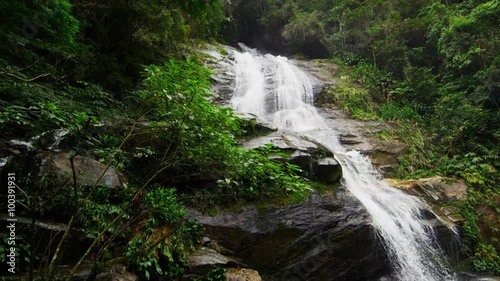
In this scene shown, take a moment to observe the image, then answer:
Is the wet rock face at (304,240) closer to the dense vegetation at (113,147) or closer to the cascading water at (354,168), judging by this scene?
Answer: the dense vegetation at (113,147)

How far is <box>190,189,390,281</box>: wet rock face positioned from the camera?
229 inches

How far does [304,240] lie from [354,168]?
500 centimetres

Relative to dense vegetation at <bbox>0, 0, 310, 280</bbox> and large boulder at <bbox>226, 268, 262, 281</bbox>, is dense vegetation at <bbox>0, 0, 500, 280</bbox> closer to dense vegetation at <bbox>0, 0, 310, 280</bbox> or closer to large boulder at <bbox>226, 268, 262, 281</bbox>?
dense vegetation at <bbox>0, 0, 310, 280</bbox>

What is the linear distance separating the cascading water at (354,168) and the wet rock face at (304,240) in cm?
69

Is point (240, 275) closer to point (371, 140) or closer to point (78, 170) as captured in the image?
point (78, 170)

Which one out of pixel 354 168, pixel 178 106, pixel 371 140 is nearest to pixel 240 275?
pixel 178 106

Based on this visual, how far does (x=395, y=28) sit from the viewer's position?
18125 millimetres

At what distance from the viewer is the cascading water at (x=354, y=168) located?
7332 mm

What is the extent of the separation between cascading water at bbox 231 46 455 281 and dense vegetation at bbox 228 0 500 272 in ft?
5.69

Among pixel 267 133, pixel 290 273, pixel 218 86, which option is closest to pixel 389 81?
pixel 218 86

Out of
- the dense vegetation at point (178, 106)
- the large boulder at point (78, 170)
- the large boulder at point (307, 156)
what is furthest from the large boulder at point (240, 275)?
the large boulder at point (307, 156)

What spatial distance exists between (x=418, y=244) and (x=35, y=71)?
9.21m

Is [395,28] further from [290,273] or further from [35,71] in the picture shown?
[35,71]

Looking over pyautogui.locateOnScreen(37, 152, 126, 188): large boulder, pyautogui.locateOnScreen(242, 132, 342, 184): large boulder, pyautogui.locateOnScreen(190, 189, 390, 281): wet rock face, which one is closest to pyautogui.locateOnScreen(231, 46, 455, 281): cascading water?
pyautogui.locateOnScreen(190, 189, 390, 281): wet rock face
